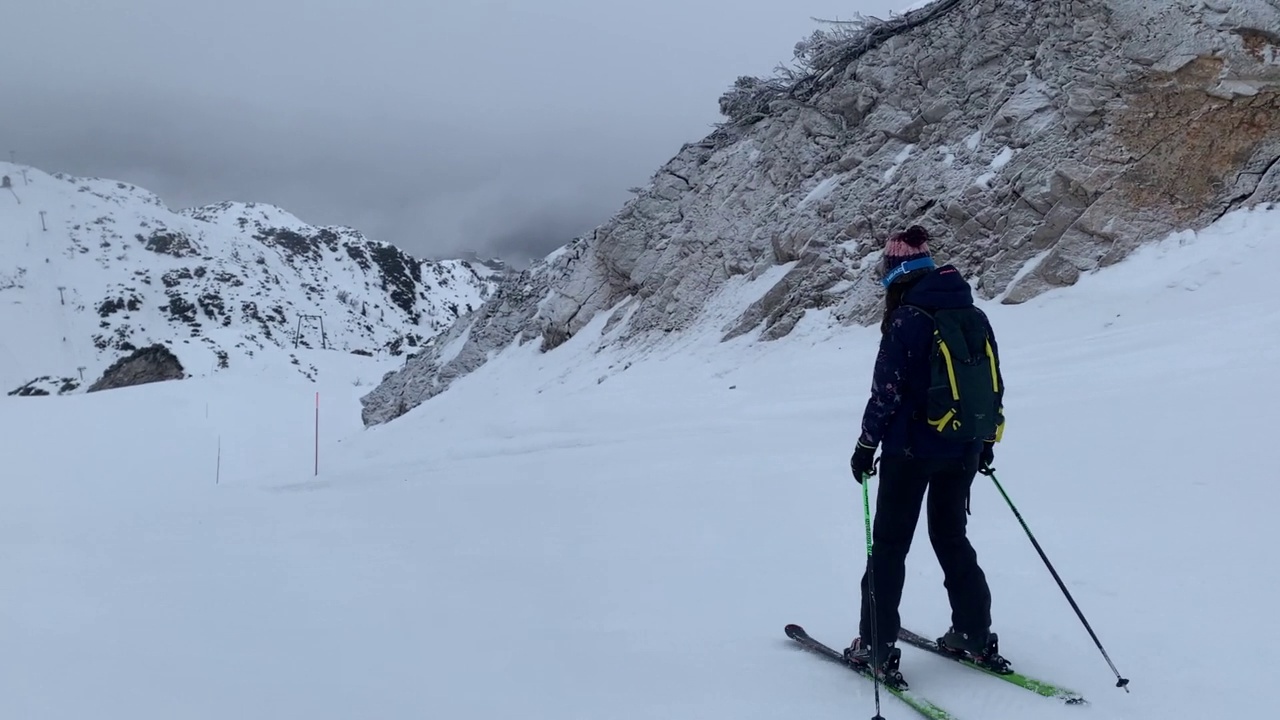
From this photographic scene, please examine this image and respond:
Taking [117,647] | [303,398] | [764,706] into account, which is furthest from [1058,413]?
[303,398]

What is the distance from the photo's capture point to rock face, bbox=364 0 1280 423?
1182cm

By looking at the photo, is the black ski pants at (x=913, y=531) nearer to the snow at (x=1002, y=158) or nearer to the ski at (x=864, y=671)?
the ski at (x=864, y=671)

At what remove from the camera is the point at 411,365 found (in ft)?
85.9

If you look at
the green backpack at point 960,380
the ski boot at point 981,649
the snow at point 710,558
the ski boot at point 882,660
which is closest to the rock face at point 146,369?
the snow at point 710,558

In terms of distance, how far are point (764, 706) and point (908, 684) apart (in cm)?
69

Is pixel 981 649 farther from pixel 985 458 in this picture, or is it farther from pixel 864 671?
pixel 985 458

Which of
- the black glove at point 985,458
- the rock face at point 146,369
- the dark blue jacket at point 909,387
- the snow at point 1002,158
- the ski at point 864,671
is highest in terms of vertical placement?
the snow at point 1002,158

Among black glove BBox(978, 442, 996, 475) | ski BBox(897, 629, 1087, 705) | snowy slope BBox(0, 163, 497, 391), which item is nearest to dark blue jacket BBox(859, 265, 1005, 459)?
black glove BBox(978, 442, 996, 475)

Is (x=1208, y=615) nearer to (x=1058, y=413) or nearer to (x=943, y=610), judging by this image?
(x=943, y=610)

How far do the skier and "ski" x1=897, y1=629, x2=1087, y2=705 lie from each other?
0.16 feet

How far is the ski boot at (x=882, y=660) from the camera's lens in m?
3.49

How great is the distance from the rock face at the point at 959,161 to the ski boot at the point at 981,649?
9.50m

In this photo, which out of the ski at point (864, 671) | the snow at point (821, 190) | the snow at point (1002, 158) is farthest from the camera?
the snow at point (821, 190)

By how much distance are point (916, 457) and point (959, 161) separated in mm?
12435
